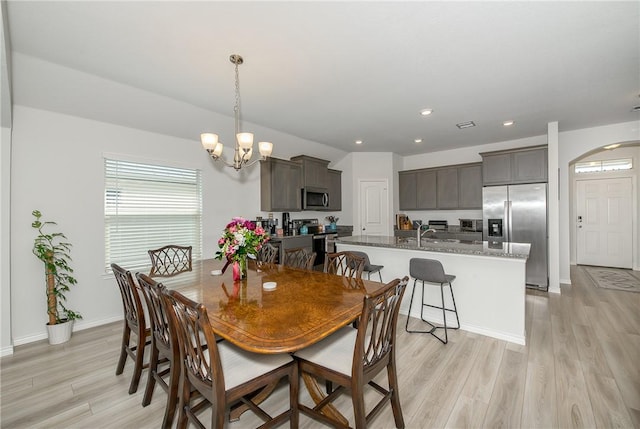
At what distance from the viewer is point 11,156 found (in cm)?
276

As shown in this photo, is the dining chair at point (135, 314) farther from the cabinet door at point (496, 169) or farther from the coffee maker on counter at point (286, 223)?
the cabinet door at point (496, 169)

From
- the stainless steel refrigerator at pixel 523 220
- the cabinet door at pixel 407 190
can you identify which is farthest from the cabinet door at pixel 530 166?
the cabinet door at pixel 407 190

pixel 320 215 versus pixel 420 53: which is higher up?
pixel 420 53

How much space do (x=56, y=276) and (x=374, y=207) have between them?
5228 millimetres

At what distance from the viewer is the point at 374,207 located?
240 inches

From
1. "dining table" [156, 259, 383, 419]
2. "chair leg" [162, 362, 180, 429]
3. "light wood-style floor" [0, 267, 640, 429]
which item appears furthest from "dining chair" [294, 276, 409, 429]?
"chair leg" [162, 362, 180, 429]

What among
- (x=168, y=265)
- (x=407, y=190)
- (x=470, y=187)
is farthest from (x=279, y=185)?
(x=470, y=187)

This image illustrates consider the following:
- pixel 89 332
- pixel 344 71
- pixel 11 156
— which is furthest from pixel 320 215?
pixel 11 156

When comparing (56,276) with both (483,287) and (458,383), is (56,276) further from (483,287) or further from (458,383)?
(483,287)

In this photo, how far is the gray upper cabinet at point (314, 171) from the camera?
18.2ft

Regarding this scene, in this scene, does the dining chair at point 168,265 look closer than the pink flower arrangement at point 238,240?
No

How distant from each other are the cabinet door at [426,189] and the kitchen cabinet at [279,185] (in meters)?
2.76

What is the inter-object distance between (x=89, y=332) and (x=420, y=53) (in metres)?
4.53

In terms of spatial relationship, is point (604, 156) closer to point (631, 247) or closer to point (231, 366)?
point (631, 247)
